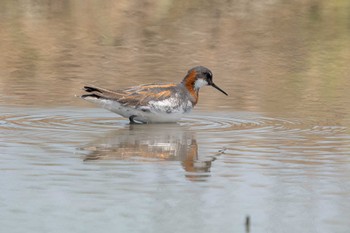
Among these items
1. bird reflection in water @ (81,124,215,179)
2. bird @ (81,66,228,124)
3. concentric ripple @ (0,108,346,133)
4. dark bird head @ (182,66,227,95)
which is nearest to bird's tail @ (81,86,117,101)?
bird @ (81,66,228,124)

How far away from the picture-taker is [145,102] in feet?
55.1

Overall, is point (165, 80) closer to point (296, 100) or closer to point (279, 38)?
point (296, 100)

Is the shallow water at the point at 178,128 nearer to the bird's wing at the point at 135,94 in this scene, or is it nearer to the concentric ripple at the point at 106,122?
the concentric ripple at the point at 106,122

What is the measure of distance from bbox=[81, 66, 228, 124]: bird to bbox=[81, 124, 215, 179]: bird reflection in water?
171 mm

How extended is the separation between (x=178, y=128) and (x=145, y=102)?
75 centimetres

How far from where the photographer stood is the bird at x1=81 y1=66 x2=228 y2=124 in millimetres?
16688

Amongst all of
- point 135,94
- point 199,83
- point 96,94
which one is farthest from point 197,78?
point 96,94

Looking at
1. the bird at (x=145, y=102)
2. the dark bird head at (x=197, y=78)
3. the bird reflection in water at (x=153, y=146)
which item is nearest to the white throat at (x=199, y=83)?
the dark bird head at (x=197, y=78)

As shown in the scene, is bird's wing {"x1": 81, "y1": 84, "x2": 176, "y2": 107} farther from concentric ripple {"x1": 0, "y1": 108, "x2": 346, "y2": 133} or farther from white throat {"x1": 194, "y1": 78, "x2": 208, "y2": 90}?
white throat {"x1": 194, "y1": 78, "x2": 208, "y2": 90}

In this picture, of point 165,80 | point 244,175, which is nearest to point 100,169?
point 244,175

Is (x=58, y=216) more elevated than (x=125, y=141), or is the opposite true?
(x=125, y=141)

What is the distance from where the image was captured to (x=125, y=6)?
3431cm

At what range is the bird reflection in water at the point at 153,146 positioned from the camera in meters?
13.3

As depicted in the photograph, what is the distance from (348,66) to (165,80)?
178 inches
